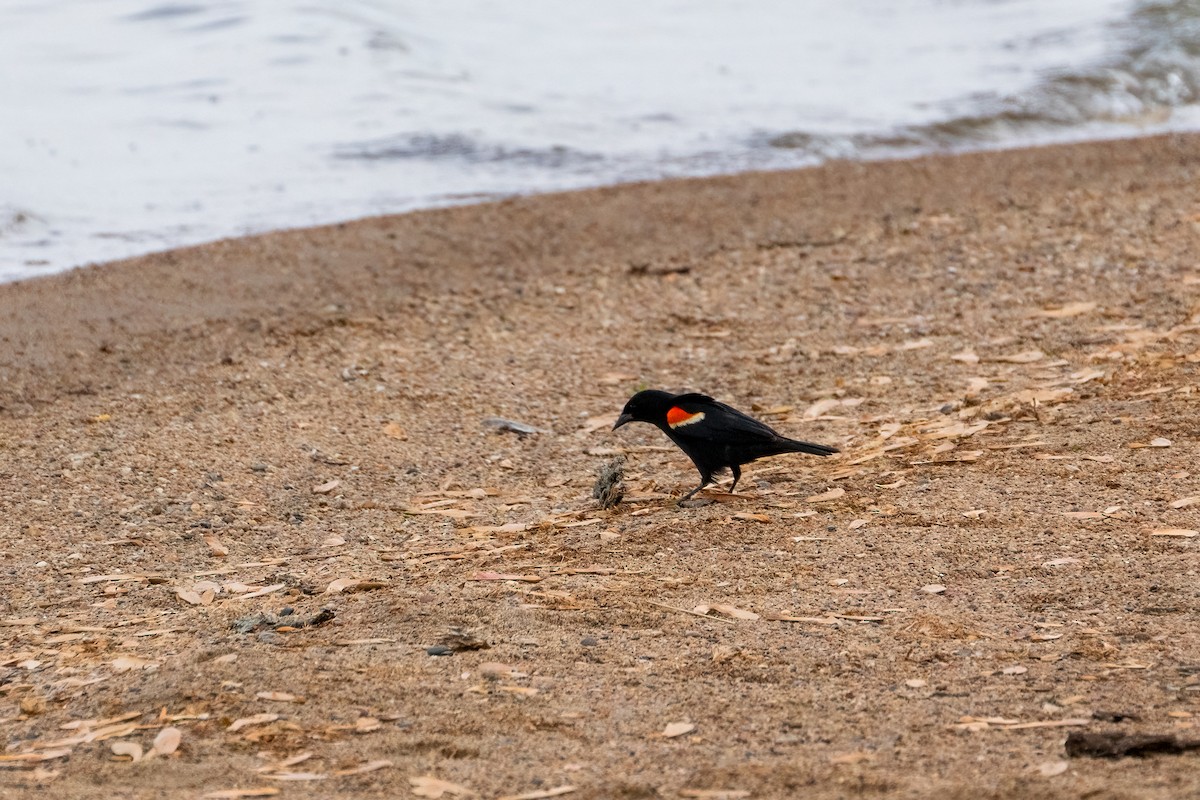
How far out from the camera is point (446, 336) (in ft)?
25.1

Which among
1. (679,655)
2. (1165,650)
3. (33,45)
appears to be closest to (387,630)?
(679,655)

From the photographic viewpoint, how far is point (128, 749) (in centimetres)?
336

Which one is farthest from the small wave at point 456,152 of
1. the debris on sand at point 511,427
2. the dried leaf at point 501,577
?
the dried leaf at point 501,577

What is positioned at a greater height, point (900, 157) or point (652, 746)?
point (900, 157)

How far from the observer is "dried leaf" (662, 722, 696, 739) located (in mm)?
3361

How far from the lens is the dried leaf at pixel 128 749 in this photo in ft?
10.9

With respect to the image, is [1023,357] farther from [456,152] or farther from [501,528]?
[456,152]

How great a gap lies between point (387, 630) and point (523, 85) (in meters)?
11.5

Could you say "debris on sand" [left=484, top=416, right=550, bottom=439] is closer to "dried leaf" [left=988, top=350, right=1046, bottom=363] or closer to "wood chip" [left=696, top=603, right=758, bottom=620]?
"wood chip" [left=696, top=603, right=758, bottom=620]

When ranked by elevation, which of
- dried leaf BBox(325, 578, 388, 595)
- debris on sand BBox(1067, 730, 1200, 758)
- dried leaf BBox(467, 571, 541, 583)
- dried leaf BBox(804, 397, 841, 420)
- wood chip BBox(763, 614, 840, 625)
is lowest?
dried leaf BBox(325, 578, 388, 595)

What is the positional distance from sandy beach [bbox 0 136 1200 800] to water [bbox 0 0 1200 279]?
1.80 meters

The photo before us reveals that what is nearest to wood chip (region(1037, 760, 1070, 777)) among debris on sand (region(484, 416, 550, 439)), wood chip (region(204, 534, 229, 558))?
wood chip (region(204, 534, 229, 558))

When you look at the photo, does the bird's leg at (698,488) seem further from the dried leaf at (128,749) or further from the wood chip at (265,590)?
the dried leaf at (128,749)

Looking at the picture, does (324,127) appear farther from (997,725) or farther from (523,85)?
(997,725)
